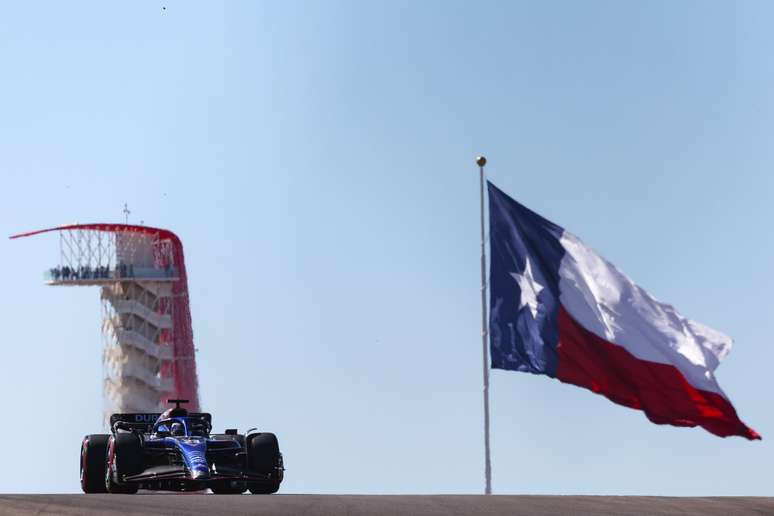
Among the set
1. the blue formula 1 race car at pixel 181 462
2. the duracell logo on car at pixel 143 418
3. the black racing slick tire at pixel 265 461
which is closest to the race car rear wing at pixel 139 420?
the duracell logo on car at pixel 143 418

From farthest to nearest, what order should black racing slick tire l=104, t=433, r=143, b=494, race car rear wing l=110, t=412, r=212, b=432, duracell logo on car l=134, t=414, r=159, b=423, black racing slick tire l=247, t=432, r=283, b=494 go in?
1. duracell logo on car l=134, t=414, r=159, b=423
2. race car rear wing l=110, t=412, r=212, b=432
3. black racing slick tire l=247, t=432, r=283, b=494
4. black racing slick tire l=104, t=433, r=143, b=494

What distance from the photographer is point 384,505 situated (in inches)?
773

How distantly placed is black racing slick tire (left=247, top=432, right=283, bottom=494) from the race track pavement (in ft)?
30.8

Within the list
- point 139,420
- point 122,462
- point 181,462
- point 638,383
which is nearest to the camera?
point 122,462

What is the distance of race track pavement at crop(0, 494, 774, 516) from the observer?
1783 centimetres

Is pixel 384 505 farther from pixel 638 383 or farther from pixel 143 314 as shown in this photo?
pixel 143 314

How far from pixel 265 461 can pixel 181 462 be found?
1620mm

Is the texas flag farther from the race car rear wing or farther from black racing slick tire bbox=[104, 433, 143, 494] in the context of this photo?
black racing slick tire bbox=[104, 433, 143, 494]

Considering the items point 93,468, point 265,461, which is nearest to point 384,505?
point 265,461

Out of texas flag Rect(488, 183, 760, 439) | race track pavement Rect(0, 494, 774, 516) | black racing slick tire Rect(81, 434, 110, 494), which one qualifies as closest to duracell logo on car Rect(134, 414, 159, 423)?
black racing slick tire Rect(81, 434, 110, 494)

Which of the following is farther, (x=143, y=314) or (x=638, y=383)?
(x=143, y=314)

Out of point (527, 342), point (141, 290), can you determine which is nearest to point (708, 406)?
point (527, 342)

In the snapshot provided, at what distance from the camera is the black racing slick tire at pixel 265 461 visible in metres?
31.5

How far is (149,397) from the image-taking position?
130m
